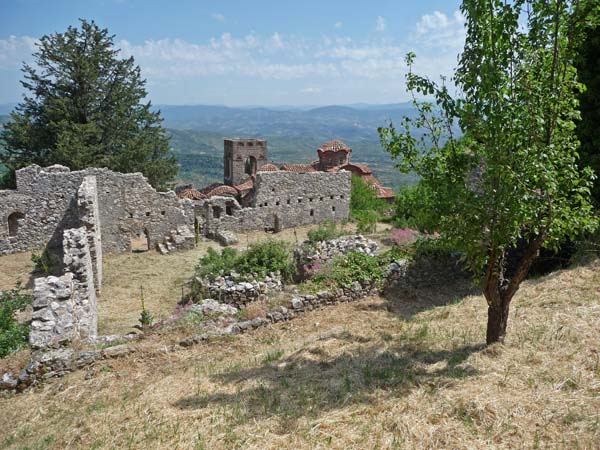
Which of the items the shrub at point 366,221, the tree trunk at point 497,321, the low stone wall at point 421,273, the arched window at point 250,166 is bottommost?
the shrub at point 366,221

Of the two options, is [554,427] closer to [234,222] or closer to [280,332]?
[280,332]

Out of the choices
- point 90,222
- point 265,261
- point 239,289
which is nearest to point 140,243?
point 90,222

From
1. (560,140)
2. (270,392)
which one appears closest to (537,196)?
(560,140)

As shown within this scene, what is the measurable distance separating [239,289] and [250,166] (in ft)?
112

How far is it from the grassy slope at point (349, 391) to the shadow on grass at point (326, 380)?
0.03 meters

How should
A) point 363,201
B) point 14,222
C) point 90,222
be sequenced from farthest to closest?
point 363,201, point 14,222, point 90,222

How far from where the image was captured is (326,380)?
6.51m

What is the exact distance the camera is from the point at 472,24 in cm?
579

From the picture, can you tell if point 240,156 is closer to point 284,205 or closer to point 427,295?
point 284,205

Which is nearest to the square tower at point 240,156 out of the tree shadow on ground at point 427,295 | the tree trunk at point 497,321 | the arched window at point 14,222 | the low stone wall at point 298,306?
the arched window at point 14,222

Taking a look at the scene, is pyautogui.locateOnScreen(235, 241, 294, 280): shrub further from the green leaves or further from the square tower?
the square tower

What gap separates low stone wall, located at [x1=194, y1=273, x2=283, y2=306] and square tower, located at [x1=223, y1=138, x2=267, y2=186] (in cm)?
3040

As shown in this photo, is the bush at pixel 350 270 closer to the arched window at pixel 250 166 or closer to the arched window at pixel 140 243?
the arched window at pixel 140 243

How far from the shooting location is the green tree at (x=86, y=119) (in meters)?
25.1
